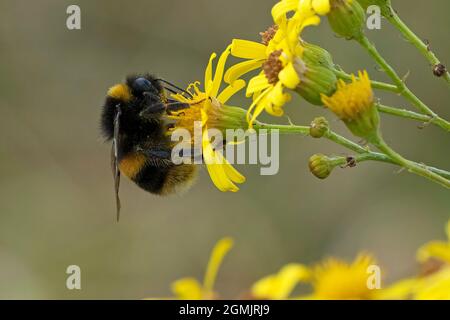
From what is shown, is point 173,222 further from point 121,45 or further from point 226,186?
point 226,186

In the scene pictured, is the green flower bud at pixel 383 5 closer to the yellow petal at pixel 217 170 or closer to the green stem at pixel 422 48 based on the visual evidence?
the green stem at pixel 422 48

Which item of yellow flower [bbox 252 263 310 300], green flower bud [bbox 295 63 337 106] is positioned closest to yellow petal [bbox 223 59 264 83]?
green flower bud [bbox 295 63 337 106]

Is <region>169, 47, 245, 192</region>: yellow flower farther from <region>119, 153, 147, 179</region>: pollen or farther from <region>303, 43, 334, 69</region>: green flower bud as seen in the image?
<region>119, 153, 147, 179</region>: pollen

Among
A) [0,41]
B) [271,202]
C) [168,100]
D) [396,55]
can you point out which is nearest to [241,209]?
[271,202]

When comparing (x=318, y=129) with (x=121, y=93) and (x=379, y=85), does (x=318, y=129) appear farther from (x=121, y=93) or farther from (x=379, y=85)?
(x=121, y=93)

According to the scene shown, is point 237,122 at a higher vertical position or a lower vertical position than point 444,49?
lower

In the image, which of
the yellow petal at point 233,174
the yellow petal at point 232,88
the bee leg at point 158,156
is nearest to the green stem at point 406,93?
the yellow petal at point 232,88
